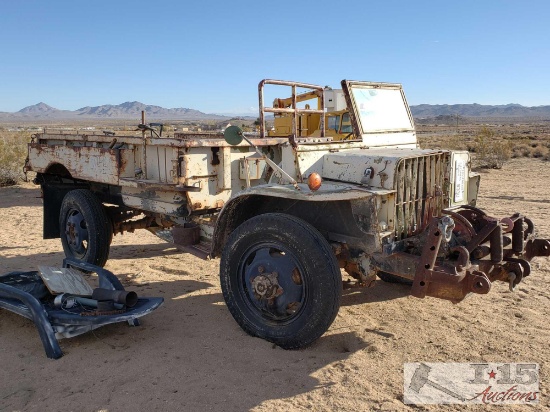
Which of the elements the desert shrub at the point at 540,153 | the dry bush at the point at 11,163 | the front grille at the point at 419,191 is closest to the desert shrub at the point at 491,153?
the desert shrub at the point at 540,153

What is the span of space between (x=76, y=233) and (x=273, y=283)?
3284mm

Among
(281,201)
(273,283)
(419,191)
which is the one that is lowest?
(273,283)

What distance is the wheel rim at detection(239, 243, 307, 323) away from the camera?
3.85m

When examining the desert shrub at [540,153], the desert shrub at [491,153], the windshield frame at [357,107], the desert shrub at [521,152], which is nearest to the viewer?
the windshield frame at [357,107]

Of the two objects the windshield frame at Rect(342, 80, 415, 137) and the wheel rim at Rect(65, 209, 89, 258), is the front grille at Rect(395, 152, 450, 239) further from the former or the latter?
the wheel rim at Rect(65, 209, 89, 258)

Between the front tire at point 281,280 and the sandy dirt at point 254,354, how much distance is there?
0.19 meters

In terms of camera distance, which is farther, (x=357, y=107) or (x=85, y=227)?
(x=85, y=227)

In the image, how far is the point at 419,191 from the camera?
4.06 m

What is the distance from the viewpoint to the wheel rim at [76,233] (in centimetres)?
610

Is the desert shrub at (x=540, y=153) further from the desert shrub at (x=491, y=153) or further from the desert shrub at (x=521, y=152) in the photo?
the desert shrub at (x=491, y=153)

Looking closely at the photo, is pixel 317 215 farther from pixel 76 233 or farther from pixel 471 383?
pixel 76 233

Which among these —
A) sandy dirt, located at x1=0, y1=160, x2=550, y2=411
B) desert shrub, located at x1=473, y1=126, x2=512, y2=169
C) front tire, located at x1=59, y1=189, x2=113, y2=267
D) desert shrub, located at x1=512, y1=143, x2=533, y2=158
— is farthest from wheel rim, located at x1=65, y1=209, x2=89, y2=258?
desert shrub, located at x1=512, y1=143, x2=533, y2=158

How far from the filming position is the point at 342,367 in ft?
12.0

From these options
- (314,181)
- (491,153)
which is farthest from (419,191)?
(491,153)
